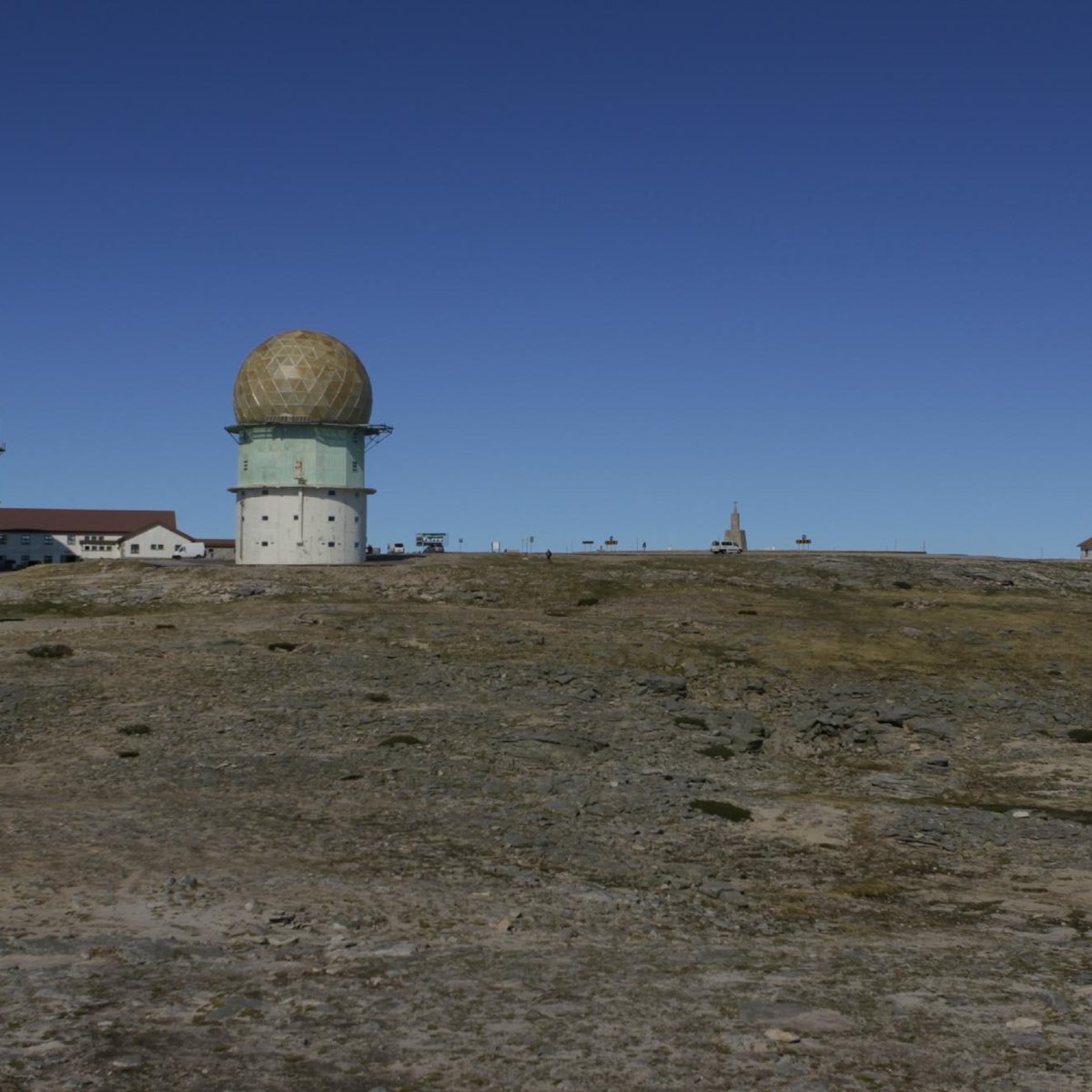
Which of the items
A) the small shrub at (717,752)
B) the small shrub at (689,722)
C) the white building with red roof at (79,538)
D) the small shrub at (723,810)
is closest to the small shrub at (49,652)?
the small shrub at (689,722)

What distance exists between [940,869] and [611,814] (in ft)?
28.4

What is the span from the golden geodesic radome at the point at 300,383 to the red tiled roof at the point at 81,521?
4954cm

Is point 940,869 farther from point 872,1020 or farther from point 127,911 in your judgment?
point 127,911

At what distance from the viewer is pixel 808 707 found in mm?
47188

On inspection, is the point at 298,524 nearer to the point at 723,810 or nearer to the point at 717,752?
the point at 717,752

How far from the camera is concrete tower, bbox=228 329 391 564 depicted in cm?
7812

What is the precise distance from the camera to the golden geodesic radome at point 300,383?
78.0 meters

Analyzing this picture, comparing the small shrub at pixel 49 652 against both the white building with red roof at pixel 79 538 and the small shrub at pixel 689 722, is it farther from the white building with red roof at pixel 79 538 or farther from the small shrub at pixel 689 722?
the white building with red roof at pixel 79 538

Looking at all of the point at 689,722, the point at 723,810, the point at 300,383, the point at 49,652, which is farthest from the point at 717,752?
the point at 300,383

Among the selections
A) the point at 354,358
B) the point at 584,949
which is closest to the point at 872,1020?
the point at 584,949

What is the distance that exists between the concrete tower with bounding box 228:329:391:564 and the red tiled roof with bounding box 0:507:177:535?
48861mm

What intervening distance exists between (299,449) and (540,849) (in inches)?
2129

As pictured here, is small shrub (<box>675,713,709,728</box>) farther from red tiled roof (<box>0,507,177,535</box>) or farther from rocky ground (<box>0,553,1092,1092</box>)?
red tiled roof (<box>0,507,177,535</box>)

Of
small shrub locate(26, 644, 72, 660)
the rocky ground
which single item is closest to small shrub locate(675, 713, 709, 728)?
the rocky ground
